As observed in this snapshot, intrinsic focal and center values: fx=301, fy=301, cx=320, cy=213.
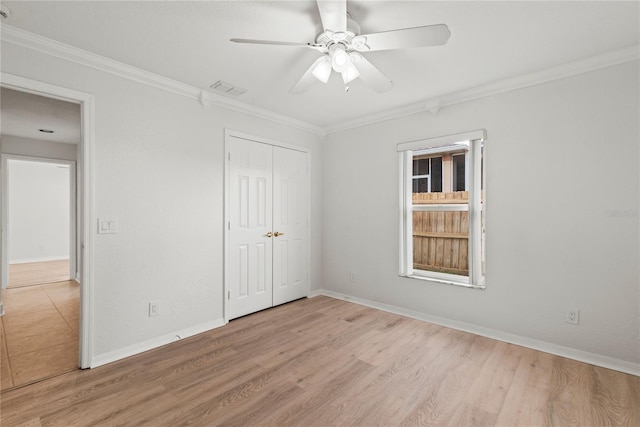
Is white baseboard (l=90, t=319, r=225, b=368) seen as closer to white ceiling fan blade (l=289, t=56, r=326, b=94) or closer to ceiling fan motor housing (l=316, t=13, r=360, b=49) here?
white ceiling fan blade (l=289, t=56, r=326, b=94)

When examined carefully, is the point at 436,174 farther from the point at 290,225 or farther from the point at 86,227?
the point at 86,227

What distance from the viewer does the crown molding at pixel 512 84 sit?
7.72ft

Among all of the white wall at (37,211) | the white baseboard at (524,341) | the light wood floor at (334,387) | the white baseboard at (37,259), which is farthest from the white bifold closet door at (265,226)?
the white baseboard at (37,259)

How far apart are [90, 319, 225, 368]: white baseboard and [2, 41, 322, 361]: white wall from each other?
1 cm

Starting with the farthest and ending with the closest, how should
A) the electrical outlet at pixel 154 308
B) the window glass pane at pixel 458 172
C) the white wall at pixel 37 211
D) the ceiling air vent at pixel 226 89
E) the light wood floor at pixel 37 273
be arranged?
the white wall at pixel 37 211
the light wood floor at pixel 37 273
the window glass pane at pixel 458 172
the ceiling air vent at pixel 226 89
the electrical outlet at pixel 154 308

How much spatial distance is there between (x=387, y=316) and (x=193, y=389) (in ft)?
7.30

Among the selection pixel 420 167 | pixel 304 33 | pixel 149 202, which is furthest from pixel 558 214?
pixel 149 202

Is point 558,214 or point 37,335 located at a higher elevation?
point 558,214

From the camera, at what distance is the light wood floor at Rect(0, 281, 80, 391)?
235cm

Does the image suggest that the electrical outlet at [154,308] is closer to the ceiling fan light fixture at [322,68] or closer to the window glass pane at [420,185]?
the ceiling fan light fixture at [322,68]

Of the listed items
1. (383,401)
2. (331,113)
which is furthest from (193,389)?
(331,113)

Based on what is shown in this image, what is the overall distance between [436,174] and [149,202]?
323 cm

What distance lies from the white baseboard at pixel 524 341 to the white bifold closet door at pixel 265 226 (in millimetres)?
1104

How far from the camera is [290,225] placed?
411cm
